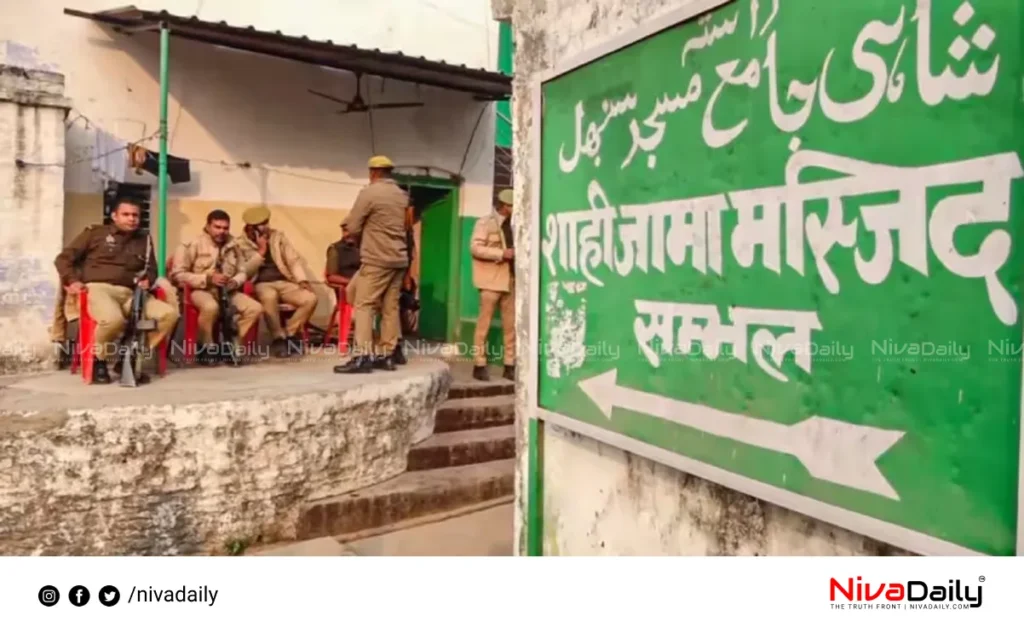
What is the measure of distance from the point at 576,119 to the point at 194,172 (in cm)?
499

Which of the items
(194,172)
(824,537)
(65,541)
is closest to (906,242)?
(824,537)

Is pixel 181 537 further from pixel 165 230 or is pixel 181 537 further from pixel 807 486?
pixel 807 486

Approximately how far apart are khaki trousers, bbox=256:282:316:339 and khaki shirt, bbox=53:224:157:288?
1386 mm

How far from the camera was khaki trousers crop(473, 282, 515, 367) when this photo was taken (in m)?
6.29

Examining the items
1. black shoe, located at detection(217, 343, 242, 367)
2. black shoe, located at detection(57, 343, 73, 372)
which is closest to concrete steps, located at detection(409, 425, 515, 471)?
black shoe, located at detection(217, 343, 242, 367)

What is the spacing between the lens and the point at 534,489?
9.22 feet

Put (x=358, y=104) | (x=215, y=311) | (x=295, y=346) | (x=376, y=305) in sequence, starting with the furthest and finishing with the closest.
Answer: (x=358, y=104)
(x=295, y=346)
(x=215, y=311)
(x=376, y=305)

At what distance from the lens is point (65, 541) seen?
158 inches

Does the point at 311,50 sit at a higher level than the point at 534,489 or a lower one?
higher

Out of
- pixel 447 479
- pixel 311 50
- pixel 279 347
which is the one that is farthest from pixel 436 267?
pixel 447 479

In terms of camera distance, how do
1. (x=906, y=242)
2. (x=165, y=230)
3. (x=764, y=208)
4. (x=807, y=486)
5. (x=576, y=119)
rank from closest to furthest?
(x=906, y=242) < (x=807, y=486) < (x=764, y=208) < (x=576, y=119) < (x=165, y=230)

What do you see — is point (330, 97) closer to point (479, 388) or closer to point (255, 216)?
point (255, 216)

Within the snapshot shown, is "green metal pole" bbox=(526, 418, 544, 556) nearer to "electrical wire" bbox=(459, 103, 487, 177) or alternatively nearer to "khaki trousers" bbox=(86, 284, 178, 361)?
"khaki trousers" bbox=(86, 284, 178, 361)
